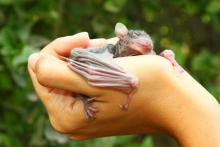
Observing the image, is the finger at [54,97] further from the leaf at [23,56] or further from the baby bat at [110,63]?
the leaf at [23,56]

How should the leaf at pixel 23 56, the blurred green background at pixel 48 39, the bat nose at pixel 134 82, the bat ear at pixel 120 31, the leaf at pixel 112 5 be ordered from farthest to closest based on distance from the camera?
the leaf at pixel 112 5 < the blurred green background at pixel 48 39 < the leaf at pixel 23 56 < the bat ear at pixel 120 31 < the bat nose at pixel 134 82

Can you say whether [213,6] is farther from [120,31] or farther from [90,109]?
[90,109]

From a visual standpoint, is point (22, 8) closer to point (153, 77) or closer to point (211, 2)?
point (211, 2)

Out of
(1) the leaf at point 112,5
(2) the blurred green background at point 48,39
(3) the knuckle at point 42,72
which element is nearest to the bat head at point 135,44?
(3) the knuckle at point 42,72

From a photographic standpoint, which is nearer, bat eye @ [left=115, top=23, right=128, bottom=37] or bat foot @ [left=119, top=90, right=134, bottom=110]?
bat foot @ [left=119, top=90, right=134, bottom=110]

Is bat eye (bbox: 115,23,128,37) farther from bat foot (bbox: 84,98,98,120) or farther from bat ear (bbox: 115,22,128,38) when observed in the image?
bat foot (bbox: 84,98,98,120)

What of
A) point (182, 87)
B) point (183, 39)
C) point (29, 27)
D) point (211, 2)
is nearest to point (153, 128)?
point (182, 87)

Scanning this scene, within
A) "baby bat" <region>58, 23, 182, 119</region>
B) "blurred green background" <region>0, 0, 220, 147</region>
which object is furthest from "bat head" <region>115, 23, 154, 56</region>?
"blurred green background" <region>0, 0, 220, 147</region>

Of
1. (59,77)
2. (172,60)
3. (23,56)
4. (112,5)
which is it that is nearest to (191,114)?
(172,60)
